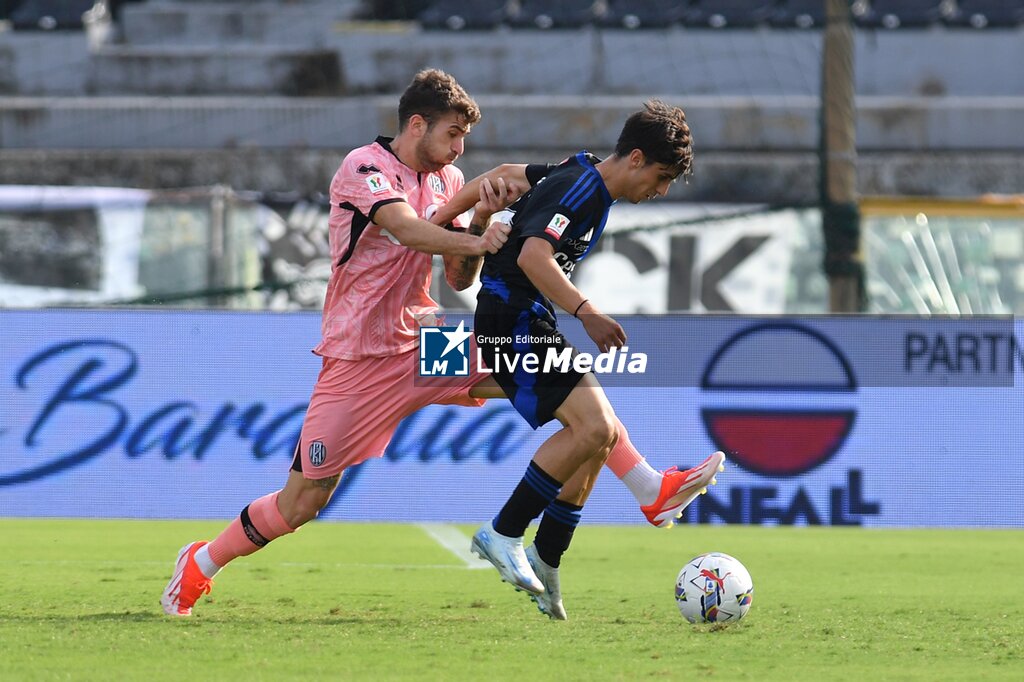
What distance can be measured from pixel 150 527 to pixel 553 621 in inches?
171

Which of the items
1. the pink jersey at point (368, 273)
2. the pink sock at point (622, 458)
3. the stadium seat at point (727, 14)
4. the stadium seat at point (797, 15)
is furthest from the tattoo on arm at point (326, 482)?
the stadium seat at point (797, 15)

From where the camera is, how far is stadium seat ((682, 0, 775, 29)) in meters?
17.2

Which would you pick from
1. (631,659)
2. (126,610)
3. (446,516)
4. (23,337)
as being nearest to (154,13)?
(23,337)

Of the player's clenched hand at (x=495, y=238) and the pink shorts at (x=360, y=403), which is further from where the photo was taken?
the pink shorts at (x=360, y=403)

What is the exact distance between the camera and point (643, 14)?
1769 centimetres

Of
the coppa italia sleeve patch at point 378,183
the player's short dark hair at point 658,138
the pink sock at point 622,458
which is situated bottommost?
the pink sock at point 622,458

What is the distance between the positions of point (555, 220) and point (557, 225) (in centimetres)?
2

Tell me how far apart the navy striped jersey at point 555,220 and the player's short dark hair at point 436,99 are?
38cm

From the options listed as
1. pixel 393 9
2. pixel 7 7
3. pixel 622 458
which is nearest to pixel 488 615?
pixel 622 458

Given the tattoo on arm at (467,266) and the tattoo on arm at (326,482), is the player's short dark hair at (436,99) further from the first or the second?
the tattoo on arm at (326,482)

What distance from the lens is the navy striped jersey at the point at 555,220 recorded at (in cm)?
493

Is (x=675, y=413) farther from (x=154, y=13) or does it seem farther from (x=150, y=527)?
(x=154, y=13)

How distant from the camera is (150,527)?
886 centimetres

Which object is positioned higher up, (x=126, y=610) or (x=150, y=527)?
(x=126, y=610)
